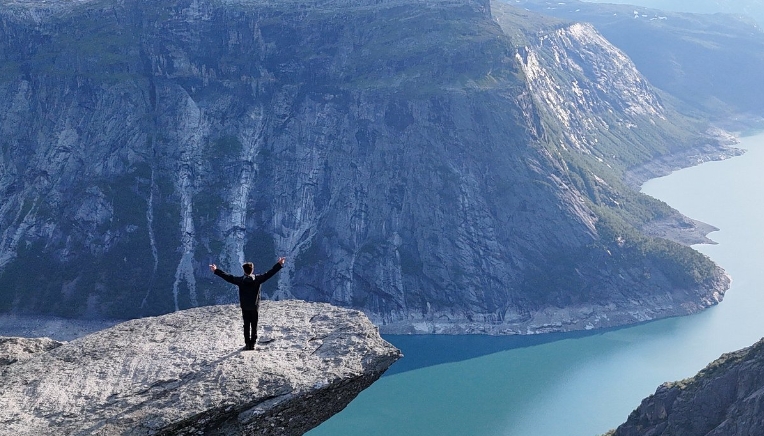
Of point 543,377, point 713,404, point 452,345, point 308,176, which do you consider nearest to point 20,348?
point 713,404

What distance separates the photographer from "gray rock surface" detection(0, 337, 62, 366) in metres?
28.0

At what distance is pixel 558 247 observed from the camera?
500ft

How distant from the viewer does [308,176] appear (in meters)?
160

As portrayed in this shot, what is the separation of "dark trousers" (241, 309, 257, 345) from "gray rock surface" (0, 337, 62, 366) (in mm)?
7692

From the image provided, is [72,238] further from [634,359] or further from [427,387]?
[634,359]

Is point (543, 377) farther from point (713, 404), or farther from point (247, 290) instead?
point (247, 290)

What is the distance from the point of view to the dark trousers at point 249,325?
27062 millimetres

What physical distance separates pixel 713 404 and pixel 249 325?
40.5 metres

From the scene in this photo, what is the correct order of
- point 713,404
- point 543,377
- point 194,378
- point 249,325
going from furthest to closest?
point 543,377 → point 713,404 → point 249,325 → point 194,378

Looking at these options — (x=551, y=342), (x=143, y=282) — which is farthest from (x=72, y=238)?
(x=551, y=342)

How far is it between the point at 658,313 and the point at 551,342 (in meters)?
24.2

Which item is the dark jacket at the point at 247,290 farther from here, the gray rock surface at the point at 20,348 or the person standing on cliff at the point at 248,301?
the gray rock surface at the point at 20,348

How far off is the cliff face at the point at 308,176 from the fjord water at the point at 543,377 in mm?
7519

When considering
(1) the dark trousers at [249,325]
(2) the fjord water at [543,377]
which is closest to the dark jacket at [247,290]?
(1) the dark trousers at [249,325]
